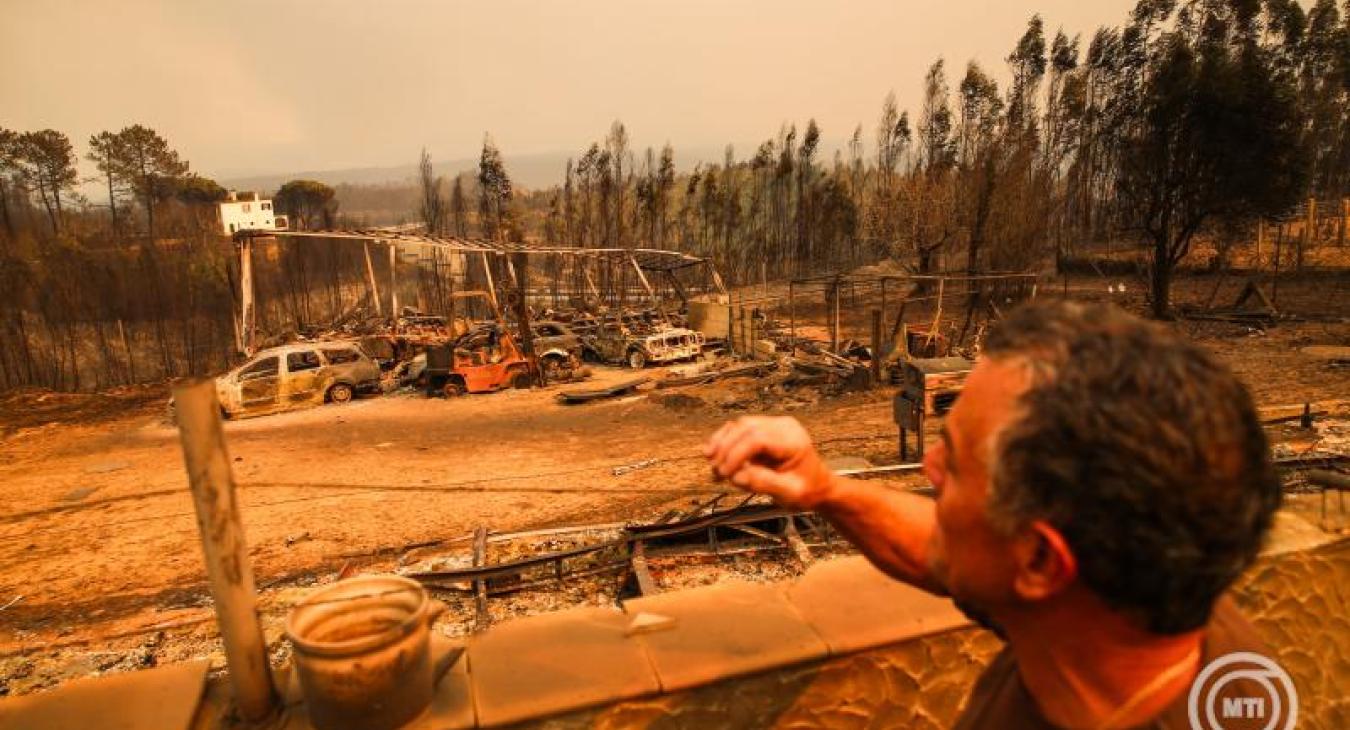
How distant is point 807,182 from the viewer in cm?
4231

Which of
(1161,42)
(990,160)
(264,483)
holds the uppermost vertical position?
(1161,42)

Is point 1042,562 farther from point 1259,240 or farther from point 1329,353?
point 1259,240

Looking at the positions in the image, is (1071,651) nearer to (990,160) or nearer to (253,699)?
(253,699)

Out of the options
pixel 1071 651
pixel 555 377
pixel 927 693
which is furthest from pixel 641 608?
pixel 555 377

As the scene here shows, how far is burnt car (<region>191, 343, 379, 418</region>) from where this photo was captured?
1559cm

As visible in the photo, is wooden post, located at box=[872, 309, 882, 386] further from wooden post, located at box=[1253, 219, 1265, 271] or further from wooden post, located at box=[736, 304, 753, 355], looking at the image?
wooden post, located at box=[1253, 219, 1265, 271]

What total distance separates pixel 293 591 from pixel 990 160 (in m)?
29.3

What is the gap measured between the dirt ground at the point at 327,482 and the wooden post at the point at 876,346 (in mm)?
665

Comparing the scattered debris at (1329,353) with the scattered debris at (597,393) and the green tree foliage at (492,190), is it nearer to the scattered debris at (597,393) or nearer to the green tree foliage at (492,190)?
the scattered debris at (597,393)

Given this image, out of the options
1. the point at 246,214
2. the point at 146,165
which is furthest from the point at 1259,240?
the point at 146,165

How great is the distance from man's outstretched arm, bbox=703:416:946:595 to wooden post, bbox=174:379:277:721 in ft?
4.25

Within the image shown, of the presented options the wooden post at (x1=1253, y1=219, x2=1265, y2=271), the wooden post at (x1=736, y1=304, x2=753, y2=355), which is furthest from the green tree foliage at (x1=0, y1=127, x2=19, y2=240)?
the wooden post at (x1=1253, y1=219, x2=1265, y2=271)

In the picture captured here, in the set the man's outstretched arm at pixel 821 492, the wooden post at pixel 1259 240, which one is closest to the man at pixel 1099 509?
the man's outstretched arm at pixel 821 492

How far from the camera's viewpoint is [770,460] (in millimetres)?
1442
